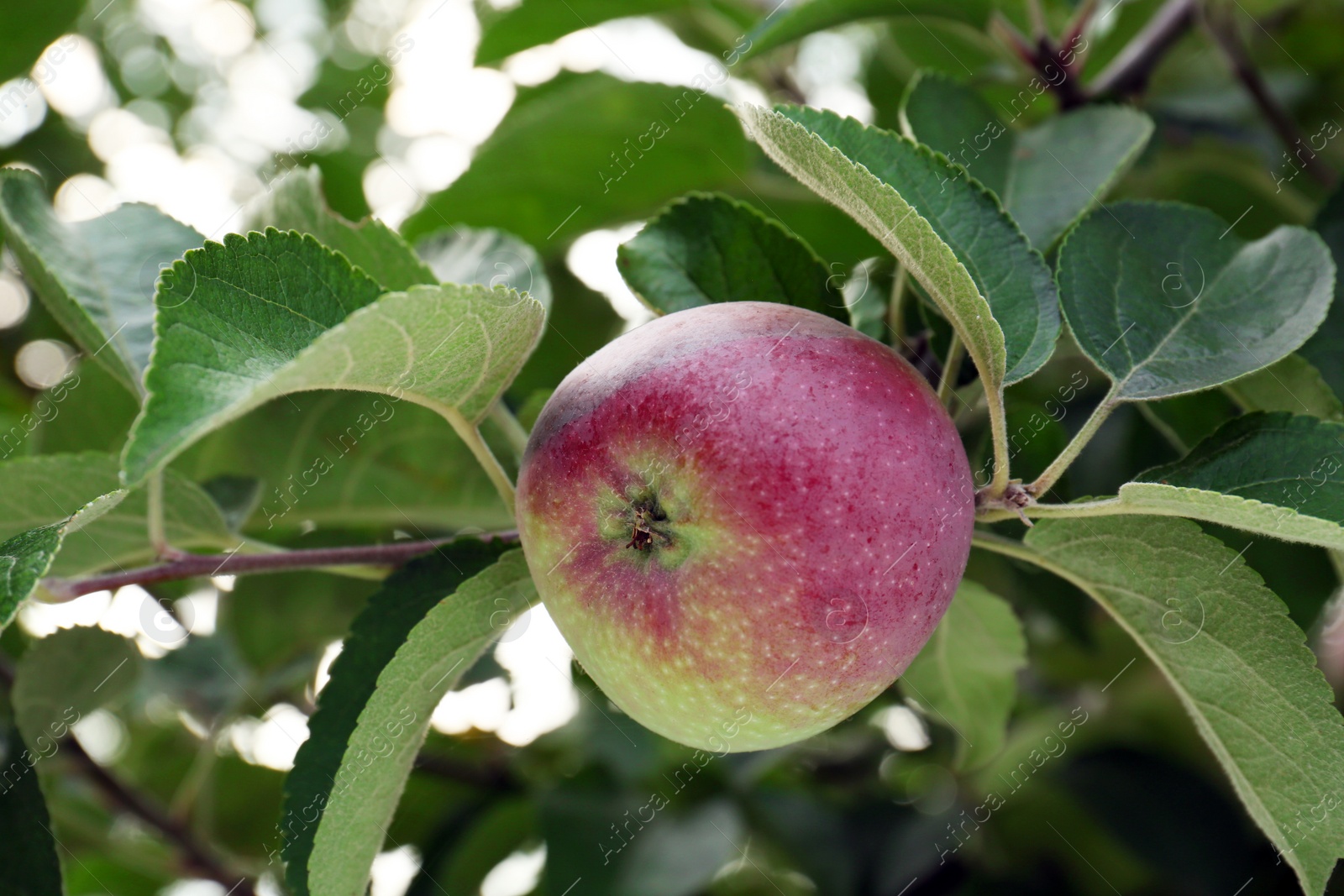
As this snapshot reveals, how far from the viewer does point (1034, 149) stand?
0.97 metres

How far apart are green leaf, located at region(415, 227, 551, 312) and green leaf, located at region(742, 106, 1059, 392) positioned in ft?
0.96

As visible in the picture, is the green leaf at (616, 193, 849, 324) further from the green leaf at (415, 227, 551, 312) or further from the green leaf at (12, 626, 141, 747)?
the green leaf at (12, 626, 141, 747)

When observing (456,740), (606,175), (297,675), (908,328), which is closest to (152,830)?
(297,675)

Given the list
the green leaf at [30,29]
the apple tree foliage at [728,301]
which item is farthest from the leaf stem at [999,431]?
the green leaf at [30,29]

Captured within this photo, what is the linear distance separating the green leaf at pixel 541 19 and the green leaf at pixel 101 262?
1.89 ft

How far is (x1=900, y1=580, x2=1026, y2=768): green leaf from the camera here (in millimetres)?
909

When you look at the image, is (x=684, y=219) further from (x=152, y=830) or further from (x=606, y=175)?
(x=152, y=830)

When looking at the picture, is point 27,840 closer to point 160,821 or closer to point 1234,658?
point 160,821

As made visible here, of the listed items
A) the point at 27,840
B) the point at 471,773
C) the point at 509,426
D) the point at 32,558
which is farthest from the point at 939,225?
the point at 471,773

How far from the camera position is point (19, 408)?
1714mm

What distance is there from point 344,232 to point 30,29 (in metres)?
0.85

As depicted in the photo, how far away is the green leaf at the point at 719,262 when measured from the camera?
767 mm

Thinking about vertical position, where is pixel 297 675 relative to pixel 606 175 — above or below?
below

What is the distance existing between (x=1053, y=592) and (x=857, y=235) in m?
0.47
